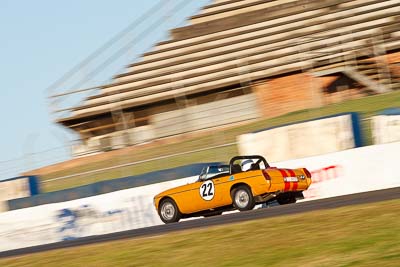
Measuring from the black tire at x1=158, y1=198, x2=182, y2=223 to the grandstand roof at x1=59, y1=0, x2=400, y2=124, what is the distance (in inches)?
428

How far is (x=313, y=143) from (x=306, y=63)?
9035mm

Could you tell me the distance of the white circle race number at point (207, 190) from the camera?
16.6 m

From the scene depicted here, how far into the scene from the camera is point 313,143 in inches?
742

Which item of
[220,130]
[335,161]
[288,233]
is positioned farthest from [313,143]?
[288,233]

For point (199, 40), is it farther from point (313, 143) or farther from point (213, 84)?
point (313, 143)

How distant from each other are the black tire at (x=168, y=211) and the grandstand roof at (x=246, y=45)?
10.9 m

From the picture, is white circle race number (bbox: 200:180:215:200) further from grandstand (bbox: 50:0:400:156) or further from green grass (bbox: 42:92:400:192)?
grandstand (bbox: 50:0:400:156)

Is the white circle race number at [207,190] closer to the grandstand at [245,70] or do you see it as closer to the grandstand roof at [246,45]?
the grandstand at [245,70]

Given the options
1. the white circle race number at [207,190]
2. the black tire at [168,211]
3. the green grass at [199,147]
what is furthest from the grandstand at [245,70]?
the white circle race number at [207,190]

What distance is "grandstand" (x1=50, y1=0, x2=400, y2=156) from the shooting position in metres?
27.4

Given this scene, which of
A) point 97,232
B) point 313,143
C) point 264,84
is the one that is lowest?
point 97,232

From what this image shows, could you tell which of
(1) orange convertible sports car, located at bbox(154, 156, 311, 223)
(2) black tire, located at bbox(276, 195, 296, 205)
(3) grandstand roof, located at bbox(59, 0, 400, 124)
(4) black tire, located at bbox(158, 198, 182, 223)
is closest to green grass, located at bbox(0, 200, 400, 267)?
(1) orange convertible sports car, located at bbox(154, 156, 311, 223)

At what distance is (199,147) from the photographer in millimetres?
22578

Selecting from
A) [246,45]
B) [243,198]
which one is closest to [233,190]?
[243,198]
